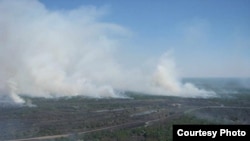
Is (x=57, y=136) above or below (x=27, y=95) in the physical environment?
below

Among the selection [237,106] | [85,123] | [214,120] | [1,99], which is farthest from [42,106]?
[237,106]

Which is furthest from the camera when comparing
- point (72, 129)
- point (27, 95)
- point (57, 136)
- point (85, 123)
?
point (27, 95)

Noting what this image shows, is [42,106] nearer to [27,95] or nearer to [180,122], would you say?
[27,95]

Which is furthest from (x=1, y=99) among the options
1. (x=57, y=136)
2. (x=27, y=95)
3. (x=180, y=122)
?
(x=180, y=122)

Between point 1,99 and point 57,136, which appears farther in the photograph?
point 1,99

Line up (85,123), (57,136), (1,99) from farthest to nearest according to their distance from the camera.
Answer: (1,99)
(85,123)
(57,136)

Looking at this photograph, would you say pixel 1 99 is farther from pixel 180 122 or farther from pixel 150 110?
pixel 180 122
